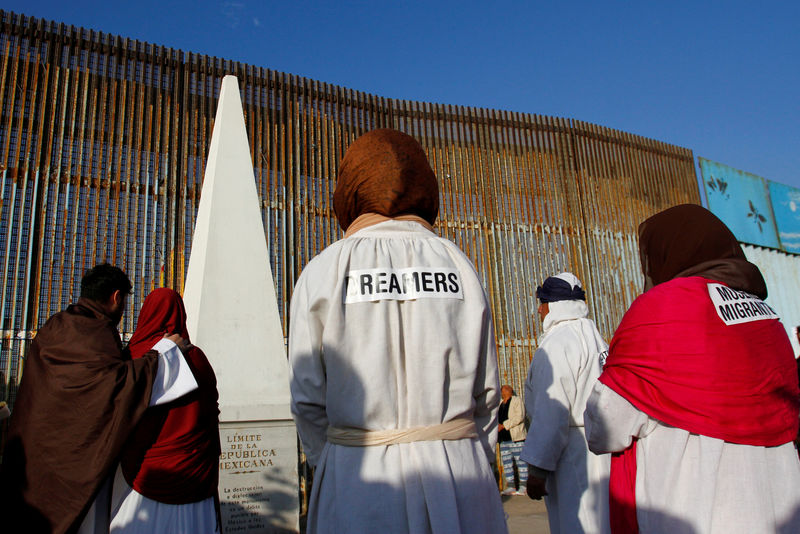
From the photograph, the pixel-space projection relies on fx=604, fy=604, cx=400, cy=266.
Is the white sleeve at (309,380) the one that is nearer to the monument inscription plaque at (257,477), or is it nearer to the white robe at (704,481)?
the white robe at (704,481)

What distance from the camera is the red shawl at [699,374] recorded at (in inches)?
73.1

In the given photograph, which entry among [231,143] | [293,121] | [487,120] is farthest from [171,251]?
[487,120]

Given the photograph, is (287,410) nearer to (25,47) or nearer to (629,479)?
(629,479)

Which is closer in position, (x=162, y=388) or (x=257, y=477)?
(x=162, y=388)

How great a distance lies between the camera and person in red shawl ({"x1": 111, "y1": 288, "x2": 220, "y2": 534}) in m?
2.77

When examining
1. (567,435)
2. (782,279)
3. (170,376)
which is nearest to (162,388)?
(170,376)

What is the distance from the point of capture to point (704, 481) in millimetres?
1824

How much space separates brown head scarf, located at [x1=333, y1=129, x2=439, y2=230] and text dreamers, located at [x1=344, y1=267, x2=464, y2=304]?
0.23 meters

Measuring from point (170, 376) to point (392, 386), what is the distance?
5.26ft

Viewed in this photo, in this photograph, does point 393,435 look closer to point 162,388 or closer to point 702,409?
point 702,409

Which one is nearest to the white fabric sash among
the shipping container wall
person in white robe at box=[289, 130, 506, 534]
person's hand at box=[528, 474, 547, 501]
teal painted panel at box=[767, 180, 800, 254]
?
person in white robe at box=[289, 130, 506, 534]

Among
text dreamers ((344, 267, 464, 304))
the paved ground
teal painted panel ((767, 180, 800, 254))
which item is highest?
teal painted panel ((767, 180, 800, 254))

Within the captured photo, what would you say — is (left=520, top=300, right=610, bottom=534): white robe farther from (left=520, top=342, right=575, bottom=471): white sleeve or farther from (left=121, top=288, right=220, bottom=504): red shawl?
(left=121, top=288, right=220, bottom=504): red shawl

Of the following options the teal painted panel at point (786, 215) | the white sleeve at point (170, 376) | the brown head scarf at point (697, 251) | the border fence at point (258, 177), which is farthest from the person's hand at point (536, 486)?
the teal painted panel at point (786, 215)
